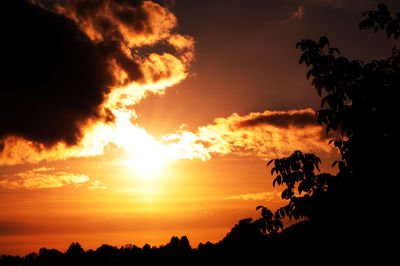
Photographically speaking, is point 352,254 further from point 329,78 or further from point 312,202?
point 329,78

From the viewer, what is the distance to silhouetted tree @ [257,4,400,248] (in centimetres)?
777

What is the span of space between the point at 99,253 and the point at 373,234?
139415mm

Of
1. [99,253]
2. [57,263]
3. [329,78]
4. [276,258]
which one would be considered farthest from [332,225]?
[57,263]

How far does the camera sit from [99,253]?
13488 centimetres

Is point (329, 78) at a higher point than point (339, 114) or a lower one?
higher

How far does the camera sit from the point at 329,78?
28.6ft

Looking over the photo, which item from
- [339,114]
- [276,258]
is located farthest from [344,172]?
[276,258]

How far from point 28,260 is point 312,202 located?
160115mm

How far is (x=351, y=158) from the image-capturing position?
823 cm

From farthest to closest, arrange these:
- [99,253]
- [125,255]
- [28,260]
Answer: [28,260] → [99,253] → [125,255]

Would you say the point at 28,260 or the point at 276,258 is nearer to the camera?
the point at 276,258

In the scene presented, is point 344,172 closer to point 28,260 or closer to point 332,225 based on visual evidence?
point 332,225

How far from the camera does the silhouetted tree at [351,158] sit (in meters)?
7.77

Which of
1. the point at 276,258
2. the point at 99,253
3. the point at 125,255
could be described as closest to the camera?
the point at 276,258
